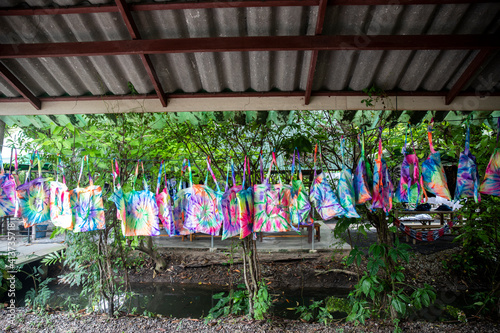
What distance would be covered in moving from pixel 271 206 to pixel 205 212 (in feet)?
2.25

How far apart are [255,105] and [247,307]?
8.40 ft

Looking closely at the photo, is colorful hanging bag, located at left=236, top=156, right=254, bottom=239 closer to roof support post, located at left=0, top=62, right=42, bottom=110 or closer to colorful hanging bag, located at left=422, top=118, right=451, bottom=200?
colorful hanging bag, located at left=422, top=118, right=451, bottom=200

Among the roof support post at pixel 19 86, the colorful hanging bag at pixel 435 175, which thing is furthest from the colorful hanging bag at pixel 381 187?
the roof support post at pixel 19 86

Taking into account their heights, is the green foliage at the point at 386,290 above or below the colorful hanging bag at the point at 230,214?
below

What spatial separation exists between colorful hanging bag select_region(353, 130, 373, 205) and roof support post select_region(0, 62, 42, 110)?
350 centimetres

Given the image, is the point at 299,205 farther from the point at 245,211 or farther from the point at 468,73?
the point at 468,73

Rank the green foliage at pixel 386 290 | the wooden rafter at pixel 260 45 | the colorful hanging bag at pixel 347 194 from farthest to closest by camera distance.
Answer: the green foliage at pixel 386 290
the colorful hanging bag at pixel 347 194
the wooden rafter at pixel 260 45

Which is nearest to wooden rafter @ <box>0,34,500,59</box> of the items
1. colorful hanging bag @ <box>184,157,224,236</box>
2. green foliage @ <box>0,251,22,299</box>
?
colorful hanging bag @ <box>184,157,224,236</box>

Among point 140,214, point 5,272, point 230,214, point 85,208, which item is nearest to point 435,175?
point 230,214

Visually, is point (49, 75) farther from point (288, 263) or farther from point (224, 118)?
point (288, 263)

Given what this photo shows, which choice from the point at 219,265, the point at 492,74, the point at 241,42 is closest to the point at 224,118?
the point at 241,42

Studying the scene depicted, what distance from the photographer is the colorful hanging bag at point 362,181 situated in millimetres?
2998

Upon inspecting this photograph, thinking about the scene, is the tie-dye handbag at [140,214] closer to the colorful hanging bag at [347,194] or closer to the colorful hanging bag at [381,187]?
the colorful hanging bag at [347,194]

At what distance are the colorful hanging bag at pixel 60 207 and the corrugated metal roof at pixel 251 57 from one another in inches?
40.2
